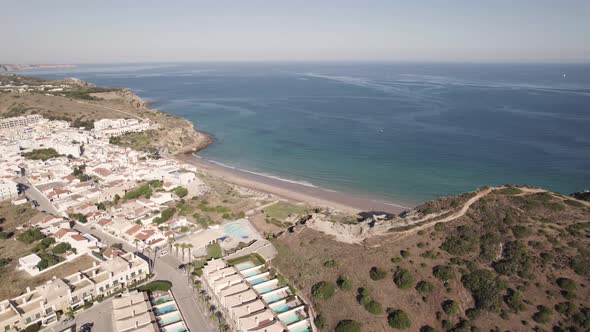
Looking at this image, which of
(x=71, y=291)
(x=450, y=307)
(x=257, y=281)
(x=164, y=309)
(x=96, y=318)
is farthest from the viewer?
(x=257, y=281)

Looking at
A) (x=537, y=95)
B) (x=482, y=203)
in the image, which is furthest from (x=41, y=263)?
(x=537, y=95)

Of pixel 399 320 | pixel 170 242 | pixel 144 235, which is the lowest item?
pixel 170 242

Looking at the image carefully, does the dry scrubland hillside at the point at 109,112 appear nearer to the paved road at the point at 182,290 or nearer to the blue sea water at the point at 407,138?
the blue sea water at the point at 407,138

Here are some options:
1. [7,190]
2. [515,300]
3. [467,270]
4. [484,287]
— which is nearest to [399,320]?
[484,287]

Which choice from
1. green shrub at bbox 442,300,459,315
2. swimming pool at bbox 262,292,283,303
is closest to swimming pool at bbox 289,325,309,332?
swimming pool at bbox 262,292,283,303

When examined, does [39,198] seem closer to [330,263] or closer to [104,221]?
[104,221]

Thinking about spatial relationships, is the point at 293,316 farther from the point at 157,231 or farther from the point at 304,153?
the point at 304,153
